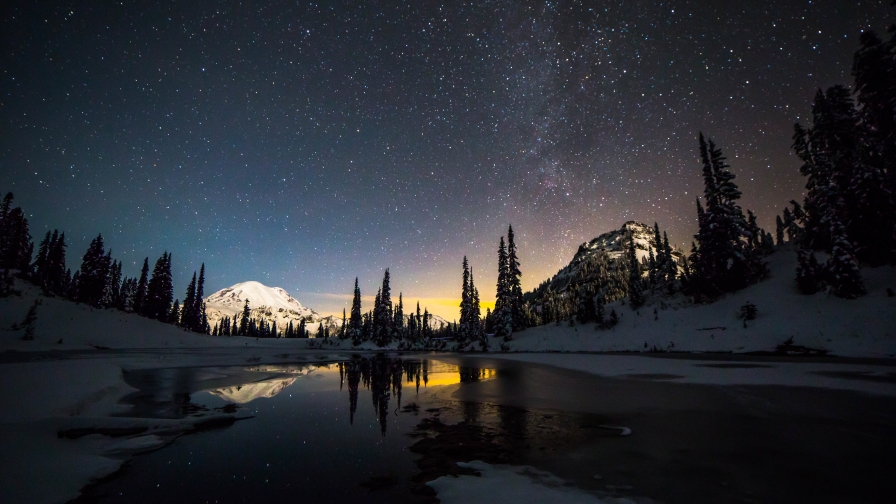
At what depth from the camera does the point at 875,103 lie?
2384 cm

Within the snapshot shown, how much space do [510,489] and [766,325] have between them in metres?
28.5

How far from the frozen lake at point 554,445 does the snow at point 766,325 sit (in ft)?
36.1

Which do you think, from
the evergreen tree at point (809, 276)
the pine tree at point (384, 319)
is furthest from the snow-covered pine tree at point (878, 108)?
the pine tree at point (384, 319)

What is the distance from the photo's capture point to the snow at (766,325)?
57.7 ft

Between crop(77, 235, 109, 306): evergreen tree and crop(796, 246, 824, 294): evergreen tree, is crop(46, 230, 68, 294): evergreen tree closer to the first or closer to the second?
crop(77, 235, 109, 306): evergreen tree

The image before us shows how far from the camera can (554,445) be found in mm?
5504

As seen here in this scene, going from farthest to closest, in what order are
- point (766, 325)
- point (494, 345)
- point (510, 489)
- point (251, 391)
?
point (494, 345) → point (766, 325) → point (251, 391) → point (510, 489)

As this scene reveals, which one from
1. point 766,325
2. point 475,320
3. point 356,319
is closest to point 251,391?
point 766,325

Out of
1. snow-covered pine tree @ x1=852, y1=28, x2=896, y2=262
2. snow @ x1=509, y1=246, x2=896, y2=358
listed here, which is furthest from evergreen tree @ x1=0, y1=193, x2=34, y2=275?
snow-covered pine tree @ x1=852, y1=28, x2=896, y2=262

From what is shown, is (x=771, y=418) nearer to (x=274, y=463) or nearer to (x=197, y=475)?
(x=274, y=463)

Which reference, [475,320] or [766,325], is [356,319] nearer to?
[475,320]

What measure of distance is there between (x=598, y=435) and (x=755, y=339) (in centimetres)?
2368

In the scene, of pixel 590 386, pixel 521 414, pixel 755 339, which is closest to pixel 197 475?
pixel 521 414

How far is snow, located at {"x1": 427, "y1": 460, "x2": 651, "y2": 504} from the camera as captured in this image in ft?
11.7
